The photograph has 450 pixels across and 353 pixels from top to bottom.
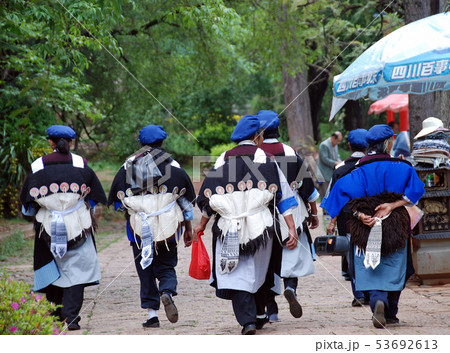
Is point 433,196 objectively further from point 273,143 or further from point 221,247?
point 221,247

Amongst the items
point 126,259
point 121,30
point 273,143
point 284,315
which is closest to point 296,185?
point 273,143

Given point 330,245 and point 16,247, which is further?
point 16,247

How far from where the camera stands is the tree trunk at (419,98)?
971 centimetres

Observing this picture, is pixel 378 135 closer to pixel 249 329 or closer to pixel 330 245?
pixel 330 245

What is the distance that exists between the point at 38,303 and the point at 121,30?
36.3 feet

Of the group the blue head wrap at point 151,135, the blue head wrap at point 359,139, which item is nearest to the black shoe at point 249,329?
the blue head wrap at point 151,135

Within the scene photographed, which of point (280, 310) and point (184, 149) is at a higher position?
point (184, 149)

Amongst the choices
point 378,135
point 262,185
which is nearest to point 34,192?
point 262,185

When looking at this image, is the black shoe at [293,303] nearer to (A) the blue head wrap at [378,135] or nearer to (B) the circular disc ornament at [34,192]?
(A) the blue head wrap at [378,135]

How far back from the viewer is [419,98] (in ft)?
33.0

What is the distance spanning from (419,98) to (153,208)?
534 centimetres

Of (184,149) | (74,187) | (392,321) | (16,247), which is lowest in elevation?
(16,247)

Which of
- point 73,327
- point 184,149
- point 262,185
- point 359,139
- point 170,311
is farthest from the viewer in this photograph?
point 184,149

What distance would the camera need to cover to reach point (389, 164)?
19.6ft
